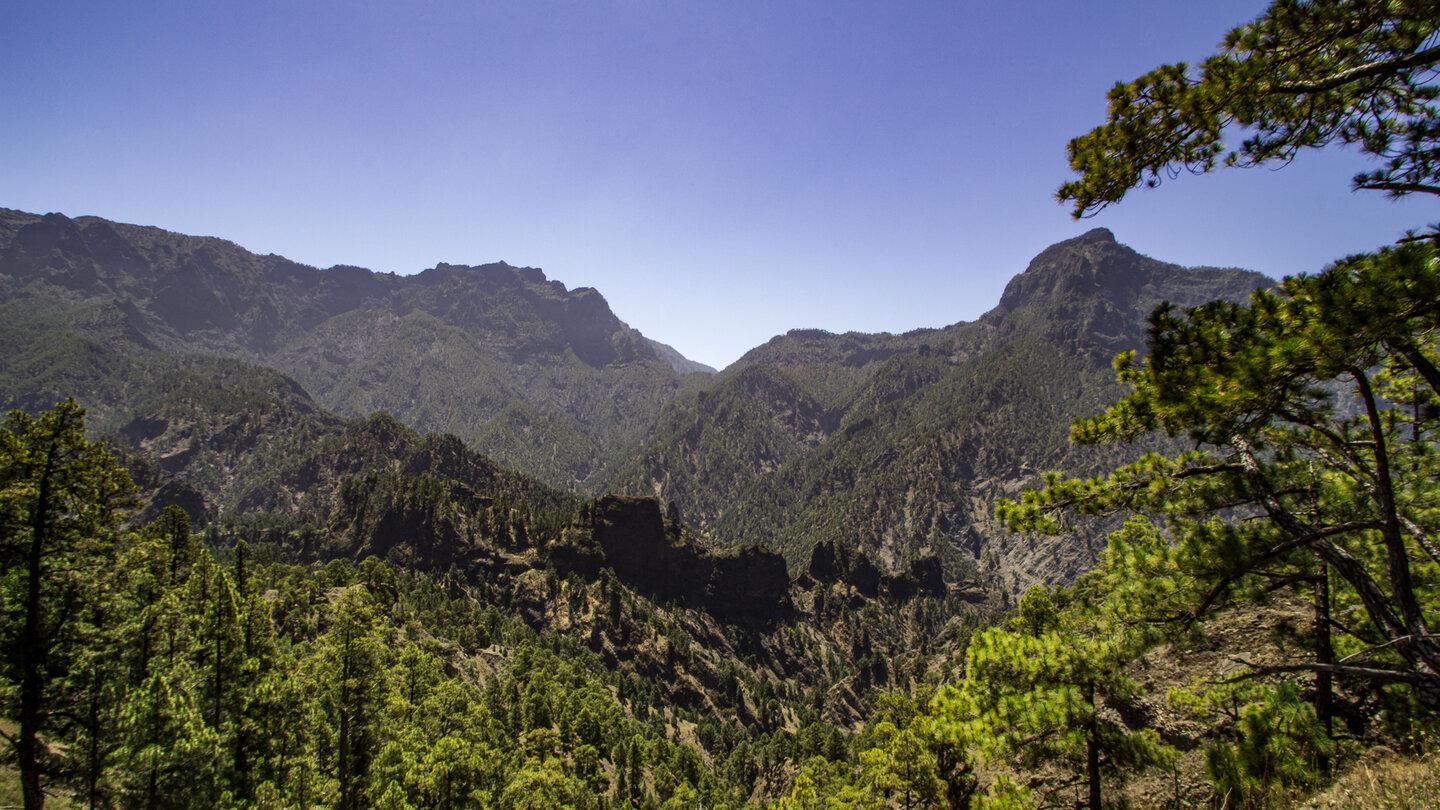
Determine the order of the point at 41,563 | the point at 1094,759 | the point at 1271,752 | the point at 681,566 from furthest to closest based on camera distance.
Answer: the point at 681,566, the point at 41,563, the point at 1094,759, the point at 1271,752

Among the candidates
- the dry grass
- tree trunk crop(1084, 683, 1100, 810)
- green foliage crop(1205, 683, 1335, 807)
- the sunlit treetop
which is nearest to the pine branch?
the sunlit treetop

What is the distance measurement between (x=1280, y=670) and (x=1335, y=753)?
17.3ft

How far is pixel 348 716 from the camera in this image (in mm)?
28922

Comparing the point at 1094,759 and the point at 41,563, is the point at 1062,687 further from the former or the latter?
the point at 41,563

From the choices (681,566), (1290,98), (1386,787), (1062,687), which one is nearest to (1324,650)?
(1386,787)

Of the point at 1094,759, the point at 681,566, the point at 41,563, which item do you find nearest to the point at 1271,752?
the point at 1094,759

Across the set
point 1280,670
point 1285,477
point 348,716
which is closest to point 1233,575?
point 1280,670

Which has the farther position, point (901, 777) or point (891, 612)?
point (891, 612)

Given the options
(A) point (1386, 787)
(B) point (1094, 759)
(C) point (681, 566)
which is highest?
(A) point (1386, 787)

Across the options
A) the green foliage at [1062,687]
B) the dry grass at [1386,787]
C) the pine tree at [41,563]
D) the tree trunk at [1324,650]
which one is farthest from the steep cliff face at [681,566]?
the dry grass at [1386,787]

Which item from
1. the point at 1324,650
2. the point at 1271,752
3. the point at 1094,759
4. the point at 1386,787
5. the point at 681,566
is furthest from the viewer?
the point at 681,566

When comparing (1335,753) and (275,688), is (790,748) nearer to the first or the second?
(275,688)

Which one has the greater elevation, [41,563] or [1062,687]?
[1062,687]

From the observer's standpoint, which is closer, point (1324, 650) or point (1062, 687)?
point (1062, 687)
